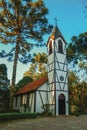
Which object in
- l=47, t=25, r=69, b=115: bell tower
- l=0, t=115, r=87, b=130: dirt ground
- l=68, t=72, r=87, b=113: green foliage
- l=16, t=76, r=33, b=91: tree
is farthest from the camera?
l=16, t=76, r=33, b=91: tree

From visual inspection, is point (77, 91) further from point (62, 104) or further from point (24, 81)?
point (24, 81)

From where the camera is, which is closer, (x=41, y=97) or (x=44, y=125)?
(x=44, y=125)

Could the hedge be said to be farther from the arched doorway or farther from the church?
the arched doorway

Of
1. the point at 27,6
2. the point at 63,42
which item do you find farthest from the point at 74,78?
the point at 27,6

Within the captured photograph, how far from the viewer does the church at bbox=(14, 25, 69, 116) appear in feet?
81.6

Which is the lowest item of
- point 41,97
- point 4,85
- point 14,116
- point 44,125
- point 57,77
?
point 44,125

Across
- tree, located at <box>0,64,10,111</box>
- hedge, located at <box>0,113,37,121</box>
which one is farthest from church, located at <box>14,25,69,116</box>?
hedge, located at <box>0,113,37,121</box>

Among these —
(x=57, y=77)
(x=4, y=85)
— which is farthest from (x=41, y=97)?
(x=4, y=85)

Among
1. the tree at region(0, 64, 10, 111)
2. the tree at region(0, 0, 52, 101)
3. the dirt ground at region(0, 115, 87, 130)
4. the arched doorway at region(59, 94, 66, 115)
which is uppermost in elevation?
the tree at region(0, 0, 52, 101)

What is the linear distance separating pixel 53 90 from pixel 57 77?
1931 mm

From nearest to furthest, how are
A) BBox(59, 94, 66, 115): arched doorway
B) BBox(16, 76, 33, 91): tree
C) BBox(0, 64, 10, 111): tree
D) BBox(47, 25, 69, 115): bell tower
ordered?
BBox(47, 25, 69, 115): bell tower → BBox(59, 94, 66, 115): arched doorway → BBox(0, 64, 10, 111): tree → BBox(16, 76, 33, 91): tree

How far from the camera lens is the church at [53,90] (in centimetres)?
2488

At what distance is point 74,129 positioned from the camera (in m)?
11.6

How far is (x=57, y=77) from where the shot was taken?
25.8 meters
